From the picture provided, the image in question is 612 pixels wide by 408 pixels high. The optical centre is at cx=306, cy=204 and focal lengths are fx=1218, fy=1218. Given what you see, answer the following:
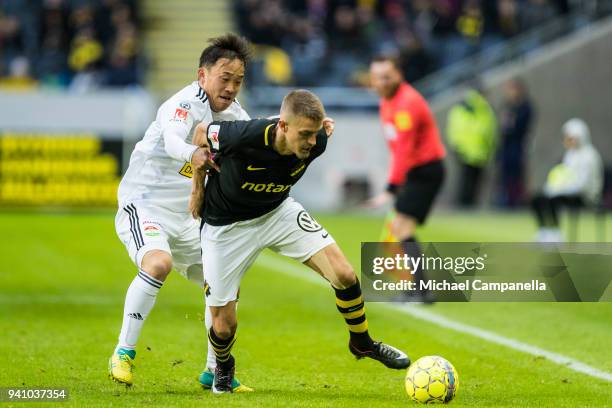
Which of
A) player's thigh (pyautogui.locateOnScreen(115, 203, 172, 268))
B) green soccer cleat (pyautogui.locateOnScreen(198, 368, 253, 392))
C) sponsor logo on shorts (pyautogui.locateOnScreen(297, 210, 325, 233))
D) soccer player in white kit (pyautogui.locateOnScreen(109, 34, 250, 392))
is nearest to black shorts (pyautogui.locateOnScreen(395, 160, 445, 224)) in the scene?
soccer player in white kit (pyautogui.locateOnScreen(109, 34, 250, 392))

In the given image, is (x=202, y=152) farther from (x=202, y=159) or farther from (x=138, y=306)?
(x=138, y=306)

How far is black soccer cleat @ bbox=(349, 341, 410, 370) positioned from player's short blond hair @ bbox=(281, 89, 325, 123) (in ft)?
5.01

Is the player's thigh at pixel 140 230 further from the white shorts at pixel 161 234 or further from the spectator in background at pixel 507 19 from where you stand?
the spectator in background at pixel 507 19

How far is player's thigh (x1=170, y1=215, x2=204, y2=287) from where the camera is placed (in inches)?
308

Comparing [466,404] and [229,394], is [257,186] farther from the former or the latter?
[466,404]

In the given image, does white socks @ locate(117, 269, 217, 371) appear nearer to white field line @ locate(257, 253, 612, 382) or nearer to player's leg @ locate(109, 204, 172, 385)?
player's leg @ locate(109, 204, 172, 385)

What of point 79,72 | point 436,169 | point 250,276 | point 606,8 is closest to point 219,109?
point 436,169

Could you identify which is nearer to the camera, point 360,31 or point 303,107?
point 303,107

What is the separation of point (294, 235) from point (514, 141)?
18208 mm

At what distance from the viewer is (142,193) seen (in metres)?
7.79

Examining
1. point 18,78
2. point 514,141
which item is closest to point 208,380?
point 514,141

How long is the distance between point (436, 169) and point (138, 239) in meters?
4.94

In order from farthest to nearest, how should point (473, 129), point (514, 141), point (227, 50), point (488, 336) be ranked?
point (514, 141) → point (473, 129) → point (488, 336) → point (227, 50)

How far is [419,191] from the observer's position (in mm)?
11789
